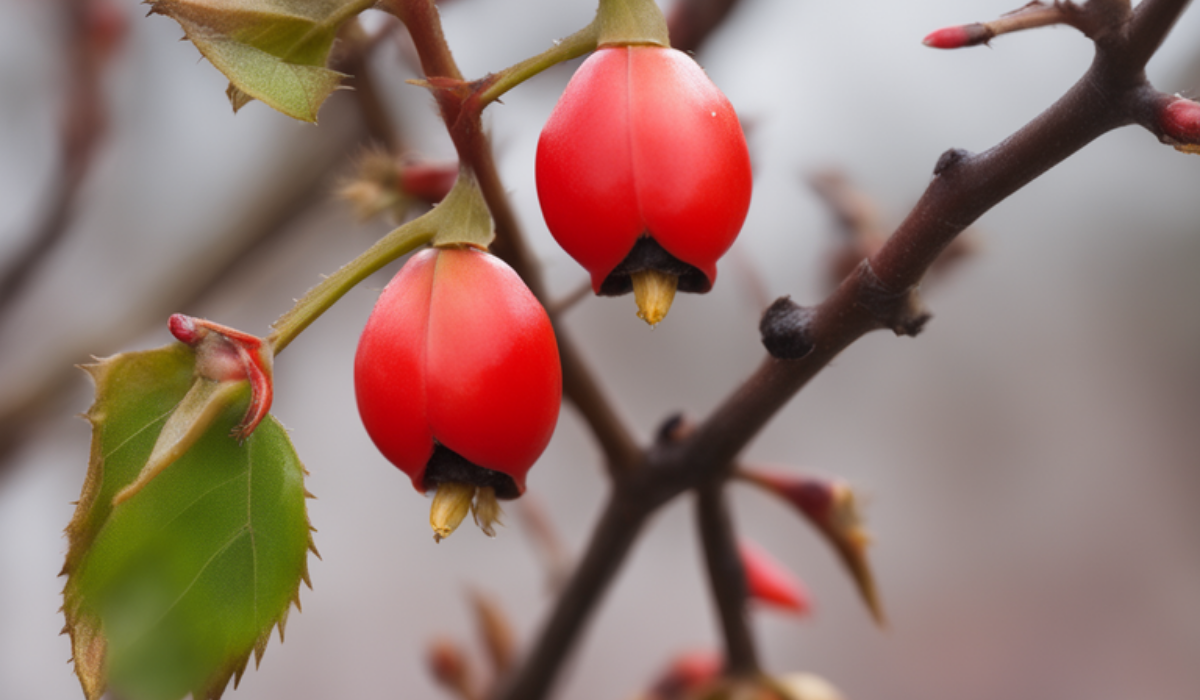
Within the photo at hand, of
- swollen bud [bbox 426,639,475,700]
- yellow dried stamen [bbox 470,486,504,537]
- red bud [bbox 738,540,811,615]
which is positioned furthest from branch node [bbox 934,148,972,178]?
swollen bud [bbox 426,639,475,700]

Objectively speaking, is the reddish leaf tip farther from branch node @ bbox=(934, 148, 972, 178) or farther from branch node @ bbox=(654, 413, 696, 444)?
branch node @ bbox=(654, 413, 696, 444)

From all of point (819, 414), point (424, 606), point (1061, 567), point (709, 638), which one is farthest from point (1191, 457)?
point (424, 606)

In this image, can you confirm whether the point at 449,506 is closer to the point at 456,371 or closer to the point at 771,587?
the point at 456,371

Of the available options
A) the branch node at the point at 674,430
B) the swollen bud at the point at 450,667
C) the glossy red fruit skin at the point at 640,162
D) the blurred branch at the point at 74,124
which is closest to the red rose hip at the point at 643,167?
the glossy red fruit skin at the point at 640,162

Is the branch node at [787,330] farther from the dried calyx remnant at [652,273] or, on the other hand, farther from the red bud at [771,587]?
the red bud at [771,587]

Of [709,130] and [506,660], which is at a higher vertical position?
[709,130]

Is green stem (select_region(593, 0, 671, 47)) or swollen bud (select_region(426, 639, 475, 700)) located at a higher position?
green stem (select_region(593, 0, 671, 47))

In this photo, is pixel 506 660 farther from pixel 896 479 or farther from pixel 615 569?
pixel 896 479
